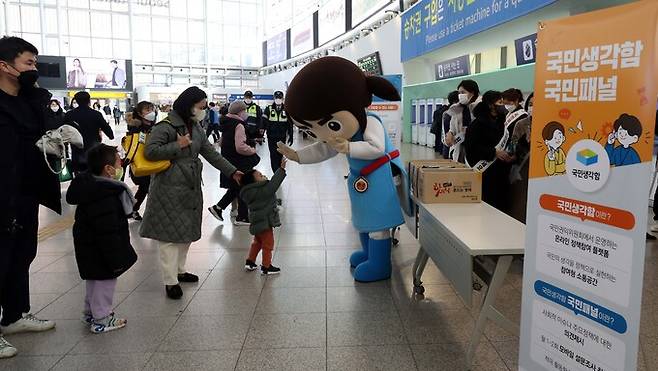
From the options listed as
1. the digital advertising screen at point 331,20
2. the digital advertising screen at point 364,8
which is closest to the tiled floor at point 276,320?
the digital advertising screen at point 364,8

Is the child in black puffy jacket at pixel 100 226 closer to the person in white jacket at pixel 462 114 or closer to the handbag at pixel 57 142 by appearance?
the handbag at pixel 57 142

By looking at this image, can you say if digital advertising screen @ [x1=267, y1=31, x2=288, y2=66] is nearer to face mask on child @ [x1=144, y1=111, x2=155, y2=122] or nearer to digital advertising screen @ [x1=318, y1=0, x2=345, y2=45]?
digital advertising screen @ [x1=318, y1=0, x2=345, y2=45]

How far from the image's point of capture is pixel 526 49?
8164 mm

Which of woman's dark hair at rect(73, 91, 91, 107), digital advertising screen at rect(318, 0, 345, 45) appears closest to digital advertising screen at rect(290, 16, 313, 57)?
digital advertising screen at rect(318, 0, 345, 45)

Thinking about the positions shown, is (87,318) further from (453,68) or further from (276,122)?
(453,68)

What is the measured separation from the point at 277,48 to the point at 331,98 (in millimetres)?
30314

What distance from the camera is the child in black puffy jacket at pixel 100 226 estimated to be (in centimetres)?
275

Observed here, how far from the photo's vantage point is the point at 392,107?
912 cm

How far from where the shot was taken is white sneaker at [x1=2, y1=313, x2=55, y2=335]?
9.39 feet

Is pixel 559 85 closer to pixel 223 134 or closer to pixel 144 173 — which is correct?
pixel 144 173

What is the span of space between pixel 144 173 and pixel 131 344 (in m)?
1.08

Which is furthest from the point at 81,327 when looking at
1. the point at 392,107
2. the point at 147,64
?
the point at 147,64

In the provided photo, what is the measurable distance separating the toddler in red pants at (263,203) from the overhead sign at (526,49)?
5.85 m

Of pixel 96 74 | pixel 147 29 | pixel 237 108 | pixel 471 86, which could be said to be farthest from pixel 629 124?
pixel 147 29
